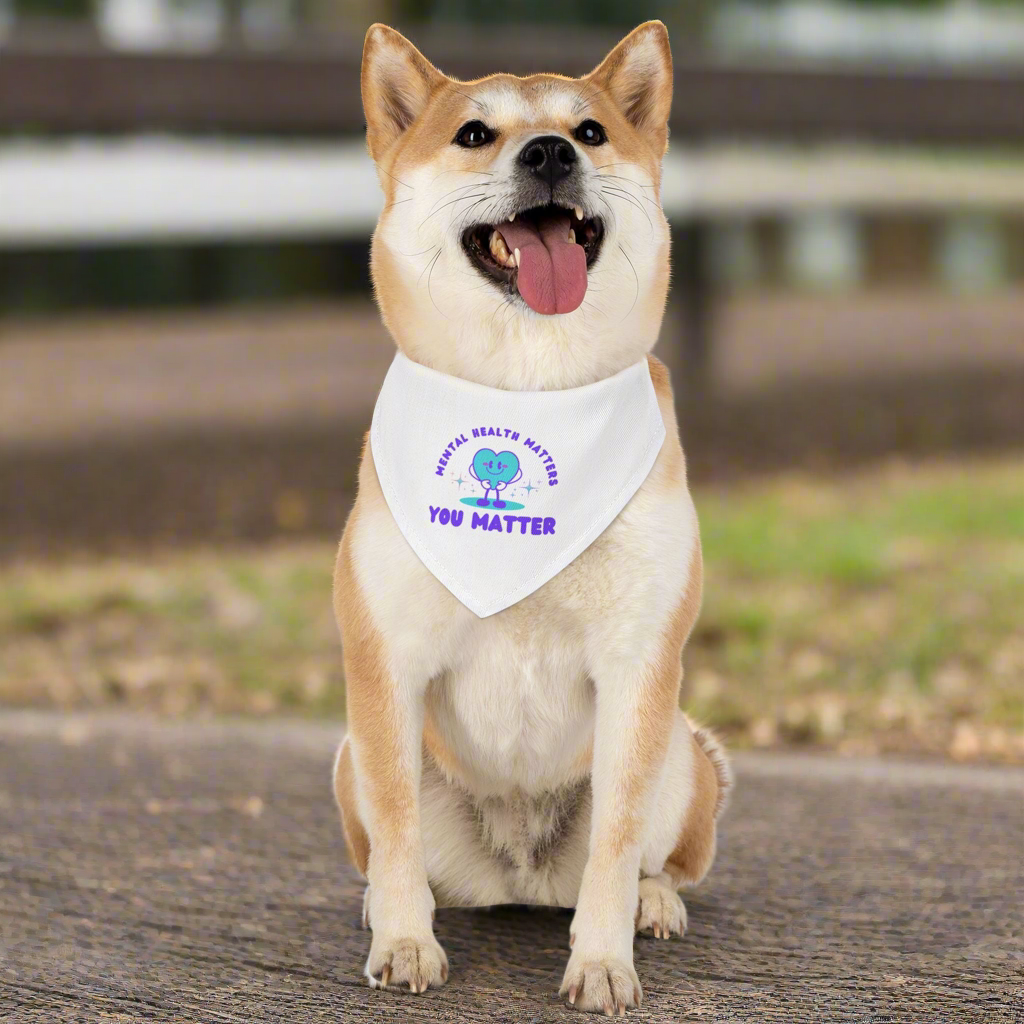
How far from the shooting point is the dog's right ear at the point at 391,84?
2.68m

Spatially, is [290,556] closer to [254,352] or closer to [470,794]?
[254,352]

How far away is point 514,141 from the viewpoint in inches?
98.1

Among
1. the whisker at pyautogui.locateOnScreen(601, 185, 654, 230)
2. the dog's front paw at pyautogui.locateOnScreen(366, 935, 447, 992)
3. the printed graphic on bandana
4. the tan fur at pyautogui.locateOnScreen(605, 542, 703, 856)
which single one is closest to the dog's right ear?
the whisker at pyautogui.locateOnScreen(601, 185, 654, 230)

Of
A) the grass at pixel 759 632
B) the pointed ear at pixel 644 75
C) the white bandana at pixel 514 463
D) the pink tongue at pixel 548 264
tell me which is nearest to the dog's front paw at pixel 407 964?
the white bandana at pixel 514 463

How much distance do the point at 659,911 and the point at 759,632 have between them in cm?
282

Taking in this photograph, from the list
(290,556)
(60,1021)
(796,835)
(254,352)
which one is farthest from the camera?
(254,352)

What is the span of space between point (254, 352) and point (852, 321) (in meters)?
4.79

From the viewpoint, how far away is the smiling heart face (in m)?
2.56

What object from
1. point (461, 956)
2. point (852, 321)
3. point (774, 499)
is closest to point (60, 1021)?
point (461, 956)

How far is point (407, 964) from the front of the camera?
2514 millimetres

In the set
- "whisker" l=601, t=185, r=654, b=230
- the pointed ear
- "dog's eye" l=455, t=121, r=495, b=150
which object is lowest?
"whisker" l=601, t=185, r=654, b=230

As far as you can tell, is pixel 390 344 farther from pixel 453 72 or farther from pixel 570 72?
pixel 570 72

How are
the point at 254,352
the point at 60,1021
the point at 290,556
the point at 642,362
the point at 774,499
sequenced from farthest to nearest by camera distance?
the point at 254,352, the point at 774,499, the point at 290,556, the point at 642,362, the point at 60,1021

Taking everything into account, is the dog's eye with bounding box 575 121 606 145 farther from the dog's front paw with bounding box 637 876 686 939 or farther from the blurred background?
the blurred background
